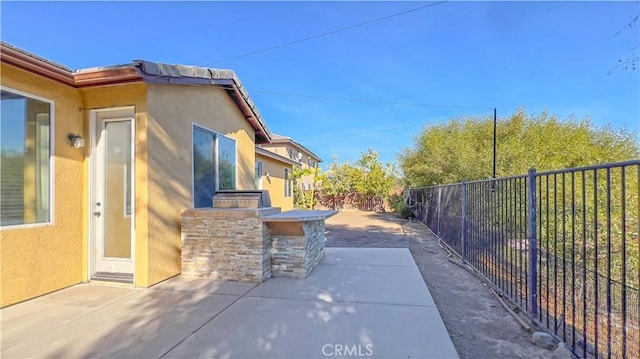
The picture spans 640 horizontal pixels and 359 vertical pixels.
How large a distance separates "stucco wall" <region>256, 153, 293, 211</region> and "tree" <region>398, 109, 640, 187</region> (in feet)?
26.3

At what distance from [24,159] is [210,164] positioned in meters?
2.95

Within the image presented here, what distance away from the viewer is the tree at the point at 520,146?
1168cm

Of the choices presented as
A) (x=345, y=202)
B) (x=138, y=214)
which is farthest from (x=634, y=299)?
(x=345, y=202)

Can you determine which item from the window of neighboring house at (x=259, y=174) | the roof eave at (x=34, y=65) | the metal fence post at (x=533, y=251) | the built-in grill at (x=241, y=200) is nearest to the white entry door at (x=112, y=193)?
the roof eave at (x=34, y=65)

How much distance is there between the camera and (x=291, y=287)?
470 centimetres

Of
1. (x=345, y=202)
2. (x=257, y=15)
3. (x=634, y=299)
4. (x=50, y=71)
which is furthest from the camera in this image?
(x=345, y=202)

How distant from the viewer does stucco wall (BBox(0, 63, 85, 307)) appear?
3889 millimetres

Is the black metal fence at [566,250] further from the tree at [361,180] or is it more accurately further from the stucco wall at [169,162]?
the tree at [361,180]

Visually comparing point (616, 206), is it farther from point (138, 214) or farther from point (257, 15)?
point (257, 15)

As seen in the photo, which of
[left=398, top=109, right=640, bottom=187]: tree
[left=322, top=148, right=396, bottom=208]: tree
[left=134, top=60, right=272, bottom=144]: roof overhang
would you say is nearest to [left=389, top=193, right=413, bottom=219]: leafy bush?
[left=322, top=148, right=396, bottom=208]: tree

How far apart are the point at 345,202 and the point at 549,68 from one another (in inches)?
638

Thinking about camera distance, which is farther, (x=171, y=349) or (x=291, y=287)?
(x=291, y=287)

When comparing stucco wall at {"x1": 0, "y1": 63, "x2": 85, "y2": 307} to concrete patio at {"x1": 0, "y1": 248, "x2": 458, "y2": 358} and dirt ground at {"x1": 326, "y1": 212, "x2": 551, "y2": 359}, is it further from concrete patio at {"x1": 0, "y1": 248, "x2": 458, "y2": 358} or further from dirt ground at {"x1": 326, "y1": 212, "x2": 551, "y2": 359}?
dirt ground at {"x1": 326, "y1": 212, "x2": 551, "y2": 359}

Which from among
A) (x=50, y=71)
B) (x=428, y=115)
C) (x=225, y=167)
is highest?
(x=428, y=115)
